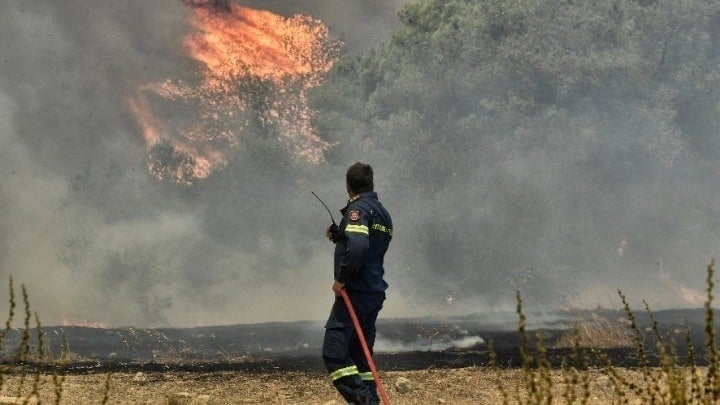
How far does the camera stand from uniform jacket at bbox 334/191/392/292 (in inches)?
293

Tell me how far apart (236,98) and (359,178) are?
108ft

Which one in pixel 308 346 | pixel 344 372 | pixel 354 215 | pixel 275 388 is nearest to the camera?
pixel 344 372

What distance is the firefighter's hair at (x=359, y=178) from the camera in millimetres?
7809

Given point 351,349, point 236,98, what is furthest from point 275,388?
point 236,98

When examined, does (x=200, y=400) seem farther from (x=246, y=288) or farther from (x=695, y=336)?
(x=246, y=288)

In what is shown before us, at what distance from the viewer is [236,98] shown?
40.0 metres

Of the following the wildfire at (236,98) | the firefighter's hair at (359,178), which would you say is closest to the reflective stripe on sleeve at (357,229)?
the firefighter's hair at (359,178)

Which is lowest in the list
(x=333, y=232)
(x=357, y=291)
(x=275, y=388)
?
(x=275, y=388)

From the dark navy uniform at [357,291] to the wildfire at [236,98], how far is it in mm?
30286

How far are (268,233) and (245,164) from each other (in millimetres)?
3181

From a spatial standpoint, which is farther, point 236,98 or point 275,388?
point 236,98

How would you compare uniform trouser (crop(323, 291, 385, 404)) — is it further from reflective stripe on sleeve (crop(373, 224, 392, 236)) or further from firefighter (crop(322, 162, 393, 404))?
reflective stripe on sleeve (crop(373, 224, 392, 236))

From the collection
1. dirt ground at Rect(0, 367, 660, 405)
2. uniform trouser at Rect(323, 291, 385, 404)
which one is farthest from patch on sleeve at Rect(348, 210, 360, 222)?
dirt ground at Rect(0, 367, 660, 405)

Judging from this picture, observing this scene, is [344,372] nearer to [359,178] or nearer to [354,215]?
[354,215]
